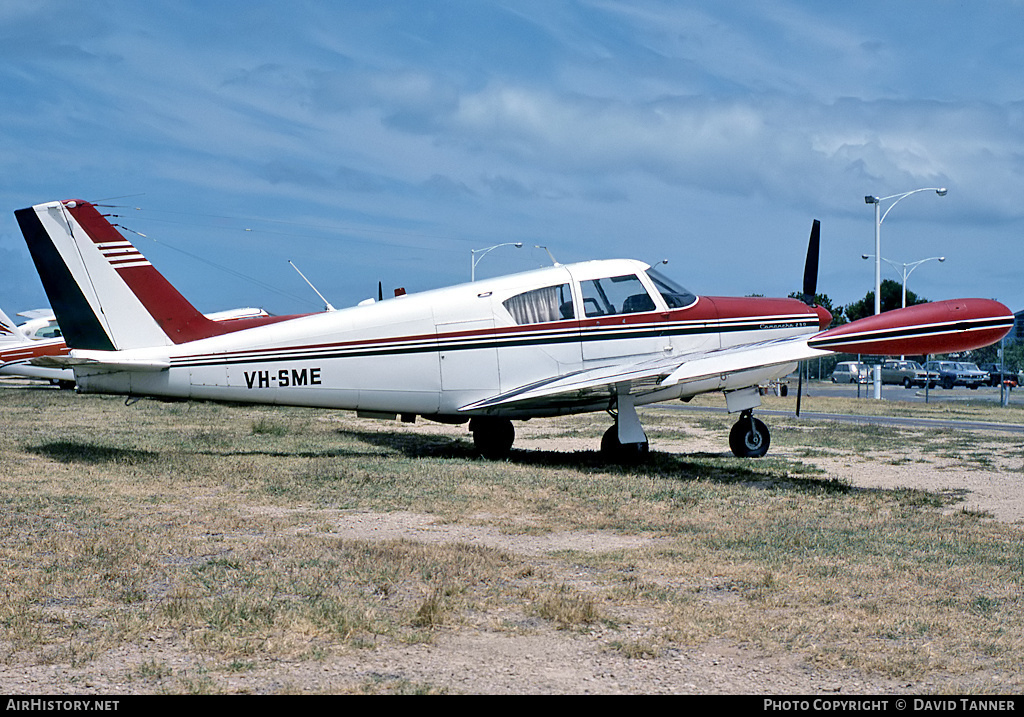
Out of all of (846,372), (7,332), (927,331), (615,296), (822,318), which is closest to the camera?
(927,331)

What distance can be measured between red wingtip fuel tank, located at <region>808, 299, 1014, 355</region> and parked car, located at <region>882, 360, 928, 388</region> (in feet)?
171

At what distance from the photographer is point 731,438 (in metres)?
15.7

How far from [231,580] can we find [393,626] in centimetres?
161

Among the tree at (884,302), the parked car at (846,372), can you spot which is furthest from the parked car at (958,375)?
the tree at (884,302)

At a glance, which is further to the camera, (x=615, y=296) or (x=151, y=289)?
(x=615, y=296)

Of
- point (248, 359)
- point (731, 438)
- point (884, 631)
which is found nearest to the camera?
point (884, 631)

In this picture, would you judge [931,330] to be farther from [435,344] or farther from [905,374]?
[905,374]

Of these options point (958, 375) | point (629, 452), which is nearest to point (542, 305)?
point (629, 452)

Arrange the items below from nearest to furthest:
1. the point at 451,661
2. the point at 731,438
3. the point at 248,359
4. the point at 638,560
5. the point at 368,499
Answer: the point at 451,661
the point at 638,560
the point at 368,499
the point at 248,359
the point at 731,438

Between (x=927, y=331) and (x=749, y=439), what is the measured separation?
466 centimetres

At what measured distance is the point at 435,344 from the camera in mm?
13812

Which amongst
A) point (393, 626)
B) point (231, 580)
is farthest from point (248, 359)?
point (393, 626)
